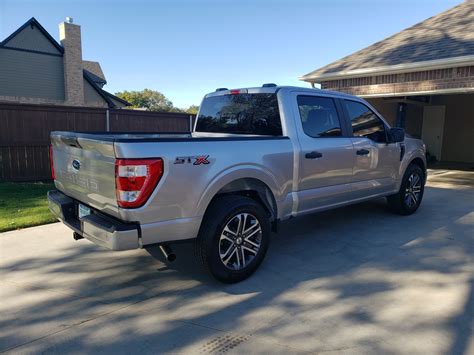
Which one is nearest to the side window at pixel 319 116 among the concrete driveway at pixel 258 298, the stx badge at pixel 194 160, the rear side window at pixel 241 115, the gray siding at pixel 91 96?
the rear side window at pixel 241 115

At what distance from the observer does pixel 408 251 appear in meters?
4.72

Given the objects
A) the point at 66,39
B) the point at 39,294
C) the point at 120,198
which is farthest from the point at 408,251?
the point at 66,39

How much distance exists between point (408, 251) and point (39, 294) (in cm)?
411

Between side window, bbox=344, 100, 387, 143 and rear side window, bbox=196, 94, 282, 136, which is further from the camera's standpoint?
side window, bbox=344, 100, 387, 143

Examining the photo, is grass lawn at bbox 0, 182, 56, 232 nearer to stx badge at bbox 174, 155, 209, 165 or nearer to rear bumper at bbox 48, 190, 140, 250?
rear bumper at bbox 48, 190, 140, 250

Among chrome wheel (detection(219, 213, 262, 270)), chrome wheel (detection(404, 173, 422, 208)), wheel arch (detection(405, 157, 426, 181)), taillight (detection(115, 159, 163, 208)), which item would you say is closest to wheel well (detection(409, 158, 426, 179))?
wheel arch (detection(405, 157, 426, 181))

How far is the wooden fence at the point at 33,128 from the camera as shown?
29.5 ft

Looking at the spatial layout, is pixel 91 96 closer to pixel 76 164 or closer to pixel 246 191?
pixel 76 164

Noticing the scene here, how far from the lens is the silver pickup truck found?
3135 mm

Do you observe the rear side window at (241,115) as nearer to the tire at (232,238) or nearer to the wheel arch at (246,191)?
the wheel arch at (246,191)

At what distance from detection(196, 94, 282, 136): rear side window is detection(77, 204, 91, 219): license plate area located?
2.03m

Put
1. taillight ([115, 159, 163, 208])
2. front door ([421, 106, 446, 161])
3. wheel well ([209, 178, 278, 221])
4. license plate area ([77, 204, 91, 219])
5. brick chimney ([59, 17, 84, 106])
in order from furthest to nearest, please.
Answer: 1. brick chimney ([59, 17, 84, 106])
2. front door ([421, 106, 446, 161])
3. wheel well ([209, 178, 278, 221])
4. license plate area ([77, 204, 91, 219])
5. taillight ([115, 159, 163, 208])

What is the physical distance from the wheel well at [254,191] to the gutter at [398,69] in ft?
26.5

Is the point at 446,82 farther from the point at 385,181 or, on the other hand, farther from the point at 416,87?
the point at 385,181
